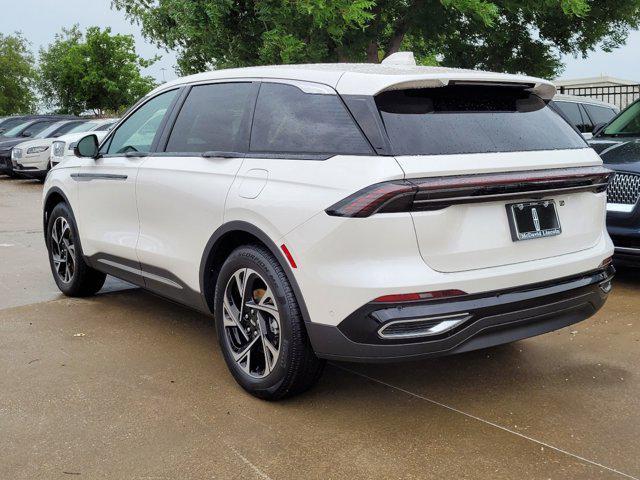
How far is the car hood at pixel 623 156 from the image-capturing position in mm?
6090

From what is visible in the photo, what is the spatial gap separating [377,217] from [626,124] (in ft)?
17.7

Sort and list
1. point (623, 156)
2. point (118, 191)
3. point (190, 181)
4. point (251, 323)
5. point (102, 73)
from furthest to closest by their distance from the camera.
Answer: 1. point (102, 73)
2. point (623, 156)
3. point (118, 191)
4. point (190, 181)
5. point (251, 323)

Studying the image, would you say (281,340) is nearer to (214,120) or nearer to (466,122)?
(466,122)

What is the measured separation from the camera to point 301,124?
376 cm

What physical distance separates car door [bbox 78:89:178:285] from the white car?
1.83 ft

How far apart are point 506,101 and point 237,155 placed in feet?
4.80

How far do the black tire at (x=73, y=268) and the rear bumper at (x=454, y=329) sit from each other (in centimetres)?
312

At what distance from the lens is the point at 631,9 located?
67.7 feet

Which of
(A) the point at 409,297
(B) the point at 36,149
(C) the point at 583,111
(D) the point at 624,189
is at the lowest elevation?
(B) the point at 36,149

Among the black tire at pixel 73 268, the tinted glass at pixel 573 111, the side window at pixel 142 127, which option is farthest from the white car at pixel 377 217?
the tinted glass at pixel 573 111

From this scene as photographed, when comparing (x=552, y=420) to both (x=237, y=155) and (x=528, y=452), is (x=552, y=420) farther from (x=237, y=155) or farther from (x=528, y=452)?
(x=237, y=155)

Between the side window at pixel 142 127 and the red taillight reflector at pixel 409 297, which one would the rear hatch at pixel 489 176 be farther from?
the side window at pixel 142 127

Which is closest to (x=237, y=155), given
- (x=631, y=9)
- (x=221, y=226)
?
(x=221, y=226)

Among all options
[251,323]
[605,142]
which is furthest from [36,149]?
[251,323]
